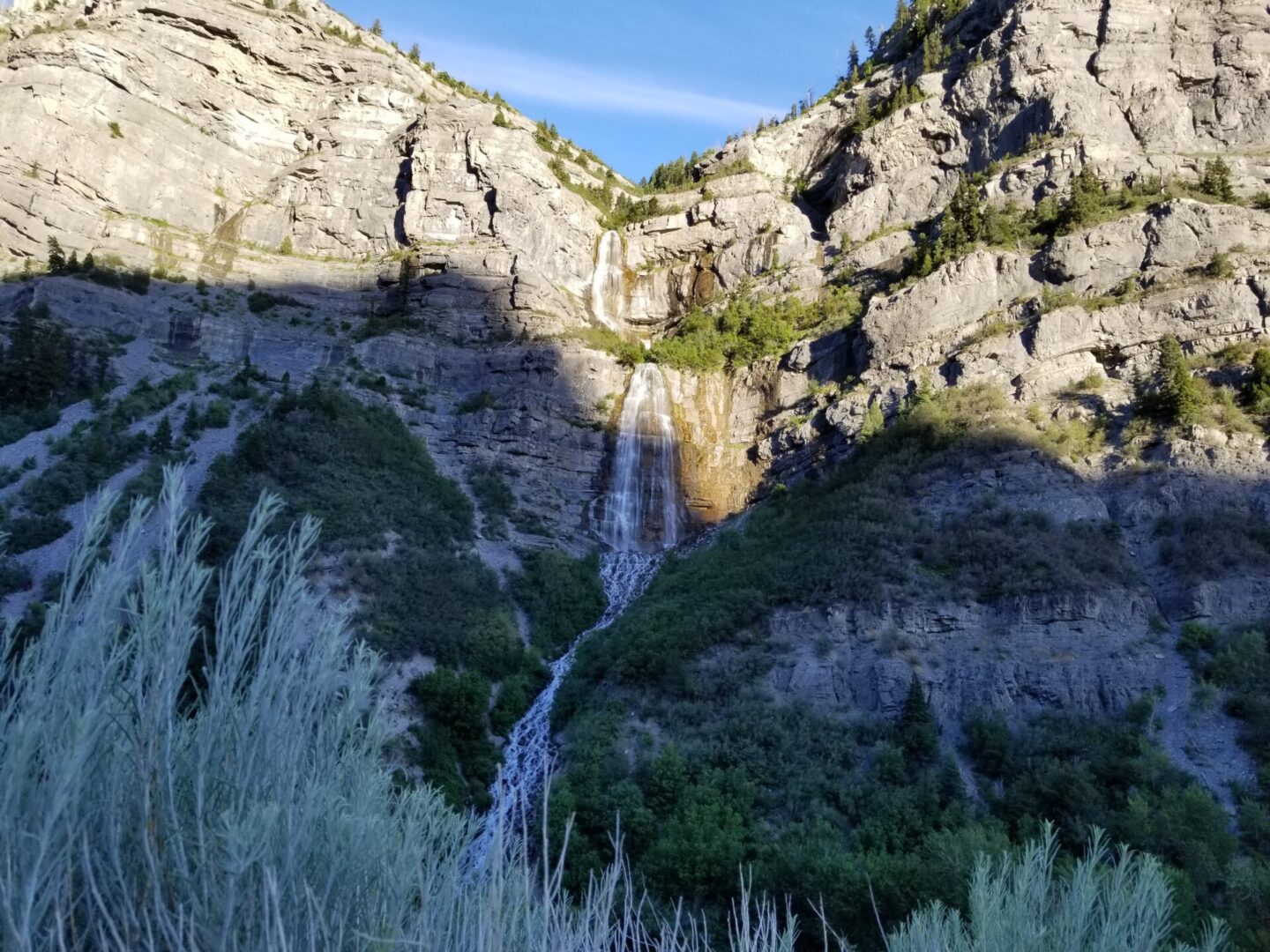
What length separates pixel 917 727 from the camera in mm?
16844

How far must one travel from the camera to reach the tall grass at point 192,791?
11.6ft

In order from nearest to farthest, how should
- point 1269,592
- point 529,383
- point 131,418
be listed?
point 1269,592 → point 131,418 → point 529,383

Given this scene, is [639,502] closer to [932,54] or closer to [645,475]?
[645,475]

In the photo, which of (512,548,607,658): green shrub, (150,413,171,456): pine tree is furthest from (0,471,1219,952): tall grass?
(150,413,171,456): pine tree

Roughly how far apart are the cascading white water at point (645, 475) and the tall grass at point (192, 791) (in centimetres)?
2811

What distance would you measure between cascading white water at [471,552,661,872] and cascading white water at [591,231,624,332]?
681 inches

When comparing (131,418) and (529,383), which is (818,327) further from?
(131,418)

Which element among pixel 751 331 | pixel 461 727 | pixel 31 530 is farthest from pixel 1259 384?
pixel 31 530

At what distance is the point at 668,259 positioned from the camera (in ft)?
155

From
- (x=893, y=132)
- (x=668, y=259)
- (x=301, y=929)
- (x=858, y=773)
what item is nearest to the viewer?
(x=301, y=929)

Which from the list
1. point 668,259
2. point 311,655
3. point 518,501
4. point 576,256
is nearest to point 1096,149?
point 668,259

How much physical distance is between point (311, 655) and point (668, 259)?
4487 cm

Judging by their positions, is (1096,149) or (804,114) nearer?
(1096,149)

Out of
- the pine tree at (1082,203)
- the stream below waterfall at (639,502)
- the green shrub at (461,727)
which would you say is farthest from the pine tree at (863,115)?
the green shrub at (461,727)
